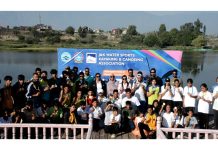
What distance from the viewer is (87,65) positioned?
284 inches

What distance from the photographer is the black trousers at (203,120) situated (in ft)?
18.3

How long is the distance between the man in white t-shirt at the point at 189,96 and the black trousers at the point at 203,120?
176 millimetres

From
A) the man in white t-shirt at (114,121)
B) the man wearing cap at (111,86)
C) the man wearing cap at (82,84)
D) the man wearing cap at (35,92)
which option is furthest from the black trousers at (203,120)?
the man wearing cap at (35,92)

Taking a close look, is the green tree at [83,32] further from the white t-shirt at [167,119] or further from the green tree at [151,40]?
the white t-shirt at [167,119]

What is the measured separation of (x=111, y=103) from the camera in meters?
5.62

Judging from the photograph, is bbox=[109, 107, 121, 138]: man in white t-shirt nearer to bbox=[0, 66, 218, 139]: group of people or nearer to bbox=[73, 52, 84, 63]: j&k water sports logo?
bbox=[0, 66, 218, 139]: group of people

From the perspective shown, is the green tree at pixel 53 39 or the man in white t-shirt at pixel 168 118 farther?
the green tree at pixel 53 39

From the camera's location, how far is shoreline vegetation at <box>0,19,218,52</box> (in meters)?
30.3

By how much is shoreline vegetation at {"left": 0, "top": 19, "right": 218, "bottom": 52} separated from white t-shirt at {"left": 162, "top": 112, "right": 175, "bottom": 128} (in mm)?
22556

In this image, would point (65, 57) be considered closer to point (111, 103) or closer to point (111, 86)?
point (111, 86)
